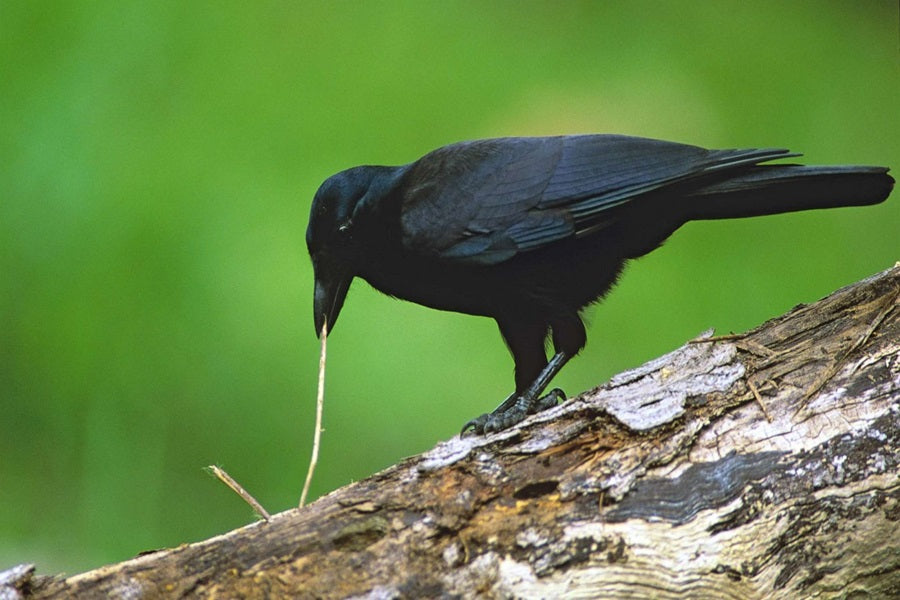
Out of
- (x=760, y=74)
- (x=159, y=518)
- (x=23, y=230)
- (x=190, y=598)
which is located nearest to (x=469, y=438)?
(x=190, y=598)

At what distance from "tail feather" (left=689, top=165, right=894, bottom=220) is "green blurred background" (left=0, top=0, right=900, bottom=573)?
98.1 inches

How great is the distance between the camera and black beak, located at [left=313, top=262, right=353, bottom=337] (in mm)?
4043

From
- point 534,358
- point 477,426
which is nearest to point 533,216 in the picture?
point 534,358

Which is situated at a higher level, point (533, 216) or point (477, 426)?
point (533, 216)

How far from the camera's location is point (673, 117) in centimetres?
707

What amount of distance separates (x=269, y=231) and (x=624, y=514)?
4136 mm

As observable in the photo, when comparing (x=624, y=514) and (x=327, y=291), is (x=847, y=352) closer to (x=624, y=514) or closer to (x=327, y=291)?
(x=624, y=514)

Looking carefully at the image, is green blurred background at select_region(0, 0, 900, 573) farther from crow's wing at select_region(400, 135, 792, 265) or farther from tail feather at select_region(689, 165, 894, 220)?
tail feather at select_region(689, 165, 894, 220)

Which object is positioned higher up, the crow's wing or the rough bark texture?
the crow's wing

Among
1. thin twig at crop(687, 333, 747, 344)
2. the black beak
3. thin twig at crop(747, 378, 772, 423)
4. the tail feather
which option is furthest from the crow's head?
thin twig at crop(747, 378, 772, 423)

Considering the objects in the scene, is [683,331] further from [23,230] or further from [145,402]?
[23,230]

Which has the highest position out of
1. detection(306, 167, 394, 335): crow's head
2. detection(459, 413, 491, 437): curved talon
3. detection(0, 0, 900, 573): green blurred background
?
detection(0, 0, 900, 573): green blurred background

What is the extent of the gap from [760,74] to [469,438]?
5559 mm

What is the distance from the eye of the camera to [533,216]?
380cm
